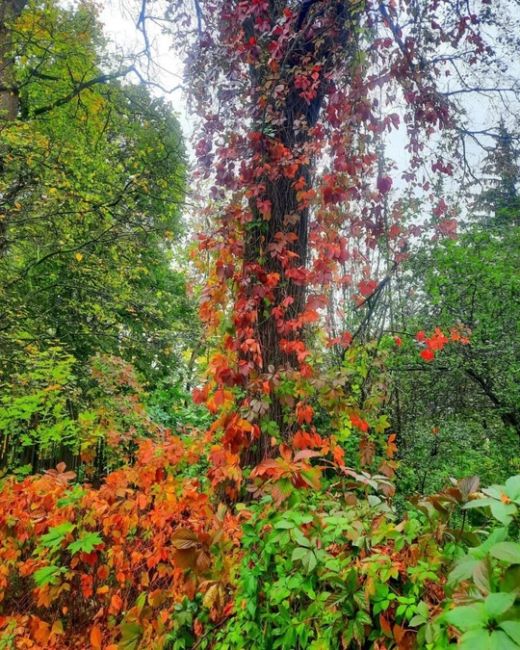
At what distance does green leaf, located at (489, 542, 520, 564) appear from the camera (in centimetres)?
88

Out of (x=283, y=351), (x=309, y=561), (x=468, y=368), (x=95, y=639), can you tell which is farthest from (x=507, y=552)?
(x=468, y=368)

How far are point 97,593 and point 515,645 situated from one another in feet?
8.05

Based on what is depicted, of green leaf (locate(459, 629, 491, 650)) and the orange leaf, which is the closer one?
green leaf (locate(459, 629, 491, 650))

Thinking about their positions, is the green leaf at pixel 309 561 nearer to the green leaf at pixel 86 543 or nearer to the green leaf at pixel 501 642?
the green leaf at pixel 501 642

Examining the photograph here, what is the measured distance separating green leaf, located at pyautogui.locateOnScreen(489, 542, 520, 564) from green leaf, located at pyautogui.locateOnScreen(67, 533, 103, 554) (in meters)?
2.07

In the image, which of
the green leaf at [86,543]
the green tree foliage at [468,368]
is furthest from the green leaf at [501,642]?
the green tree foliage at [468,368]

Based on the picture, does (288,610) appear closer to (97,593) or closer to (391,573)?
(391,573)

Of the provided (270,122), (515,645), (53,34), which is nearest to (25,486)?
(515,645)

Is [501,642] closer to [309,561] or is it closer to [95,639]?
[309,561]

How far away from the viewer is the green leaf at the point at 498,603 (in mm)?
817

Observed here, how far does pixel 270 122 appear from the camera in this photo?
9.52ft

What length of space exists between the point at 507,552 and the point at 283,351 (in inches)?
77.8

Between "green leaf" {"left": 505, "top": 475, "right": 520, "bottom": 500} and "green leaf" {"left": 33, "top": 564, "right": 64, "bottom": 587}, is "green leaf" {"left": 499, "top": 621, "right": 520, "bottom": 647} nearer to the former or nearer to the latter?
"green leaf" {"left": 505, "top": 475, "right": 520, "bottom": 500}

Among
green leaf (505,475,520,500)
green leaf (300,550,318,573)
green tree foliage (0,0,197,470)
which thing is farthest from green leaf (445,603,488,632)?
green tree foliage (0,0,197,470)
